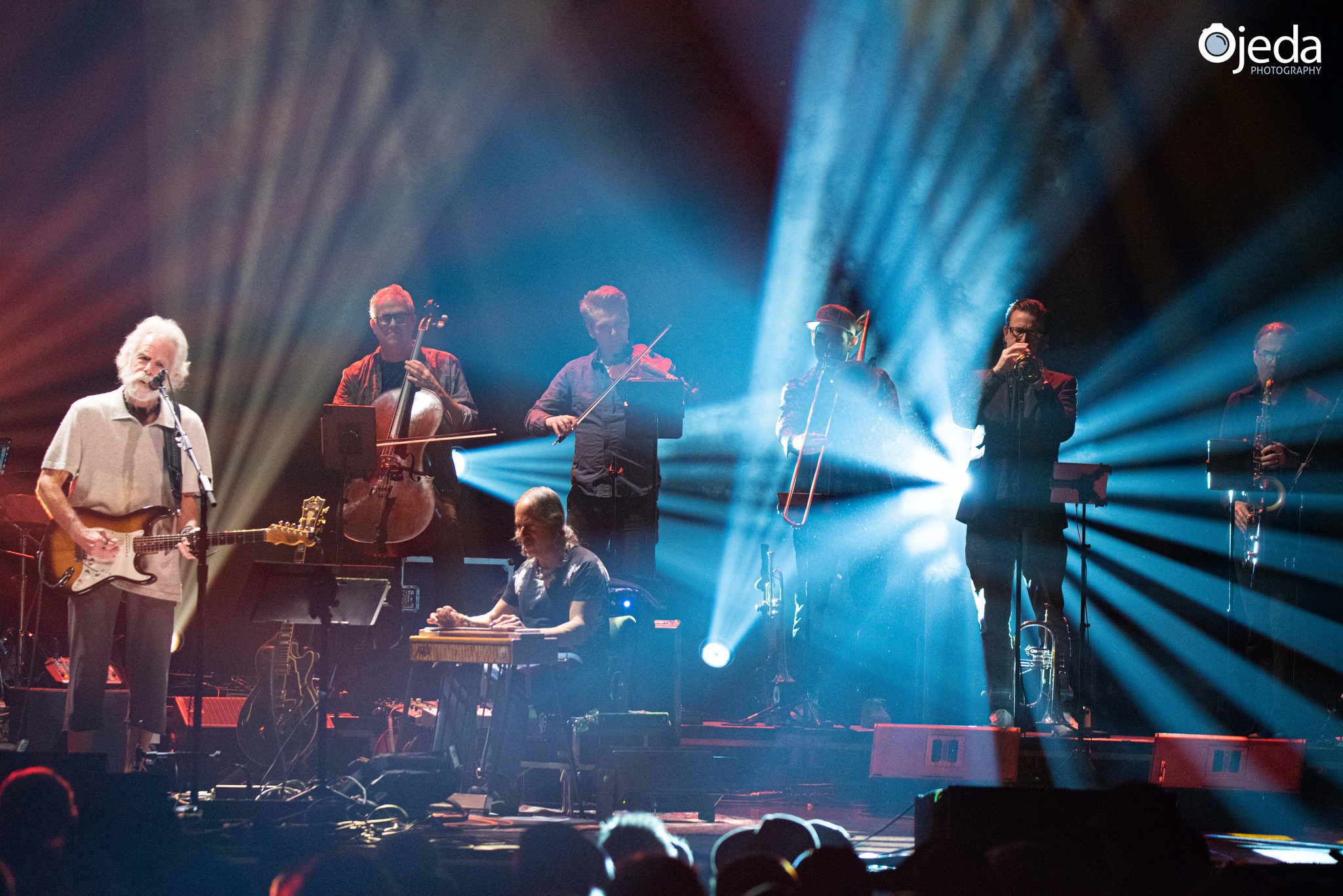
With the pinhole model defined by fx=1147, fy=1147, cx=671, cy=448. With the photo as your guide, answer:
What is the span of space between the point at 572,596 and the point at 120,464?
6.24 ft

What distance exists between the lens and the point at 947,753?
436 cm

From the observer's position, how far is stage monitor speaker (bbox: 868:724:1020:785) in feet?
14.2

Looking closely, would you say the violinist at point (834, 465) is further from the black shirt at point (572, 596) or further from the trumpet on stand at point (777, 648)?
the black shirt at point (572, 596)

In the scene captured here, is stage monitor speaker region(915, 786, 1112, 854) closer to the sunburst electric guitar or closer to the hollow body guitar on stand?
the sunburst electric guitar

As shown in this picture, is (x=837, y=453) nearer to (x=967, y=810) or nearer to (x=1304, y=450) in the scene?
(x=1304, y=450)

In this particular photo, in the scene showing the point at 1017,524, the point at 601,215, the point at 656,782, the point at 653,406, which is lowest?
the point at 656,782

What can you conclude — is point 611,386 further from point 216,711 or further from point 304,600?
point 216,711

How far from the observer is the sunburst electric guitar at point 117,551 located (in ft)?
14.5

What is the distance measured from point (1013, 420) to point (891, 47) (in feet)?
10.9

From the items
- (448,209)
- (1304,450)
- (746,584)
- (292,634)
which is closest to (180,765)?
(292,634)

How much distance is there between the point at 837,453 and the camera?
5.50m

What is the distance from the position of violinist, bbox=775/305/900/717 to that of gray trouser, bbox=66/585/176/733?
284 centimetres
